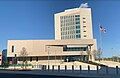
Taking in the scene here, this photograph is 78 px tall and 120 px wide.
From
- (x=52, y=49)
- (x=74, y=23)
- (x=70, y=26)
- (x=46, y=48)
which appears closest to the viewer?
(x=46, y=48)

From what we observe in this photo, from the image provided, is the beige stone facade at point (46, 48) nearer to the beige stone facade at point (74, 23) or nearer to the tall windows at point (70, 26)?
the beige stone facade at point (74, 23)

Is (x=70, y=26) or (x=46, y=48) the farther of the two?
(x=70, y=26)

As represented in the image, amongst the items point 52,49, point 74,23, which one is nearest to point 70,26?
point 74,23

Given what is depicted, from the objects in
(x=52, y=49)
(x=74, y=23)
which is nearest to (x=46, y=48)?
(x=52, y=49)

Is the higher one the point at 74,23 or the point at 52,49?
the point at 74,23

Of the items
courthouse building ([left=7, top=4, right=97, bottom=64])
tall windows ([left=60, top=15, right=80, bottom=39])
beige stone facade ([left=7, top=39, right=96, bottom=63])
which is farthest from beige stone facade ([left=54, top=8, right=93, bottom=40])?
beige stone facade ([left=7, top=39, right=96, bottom=63])

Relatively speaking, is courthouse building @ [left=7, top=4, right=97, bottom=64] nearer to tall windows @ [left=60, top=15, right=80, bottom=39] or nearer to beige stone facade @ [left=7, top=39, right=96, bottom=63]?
beige stone facade @ [left=7, top=39, right=96, bottom=63]

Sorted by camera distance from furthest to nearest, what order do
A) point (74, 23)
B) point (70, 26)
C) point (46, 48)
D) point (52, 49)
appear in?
point (70, 26), point (74, 23), point (52, 49), point (46, 48)

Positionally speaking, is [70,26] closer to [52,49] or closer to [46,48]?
[52,49]

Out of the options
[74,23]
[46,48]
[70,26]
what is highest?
[74,23]

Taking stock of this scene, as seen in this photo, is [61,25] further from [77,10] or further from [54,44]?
[54,44]

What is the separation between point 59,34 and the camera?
5738 inches

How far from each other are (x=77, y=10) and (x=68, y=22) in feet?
31.3

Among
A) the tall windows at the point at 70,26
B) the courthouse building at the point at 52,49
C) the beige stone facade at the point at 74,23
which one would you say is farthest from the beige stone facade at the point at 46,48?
the tall windows at the point at 70,26
